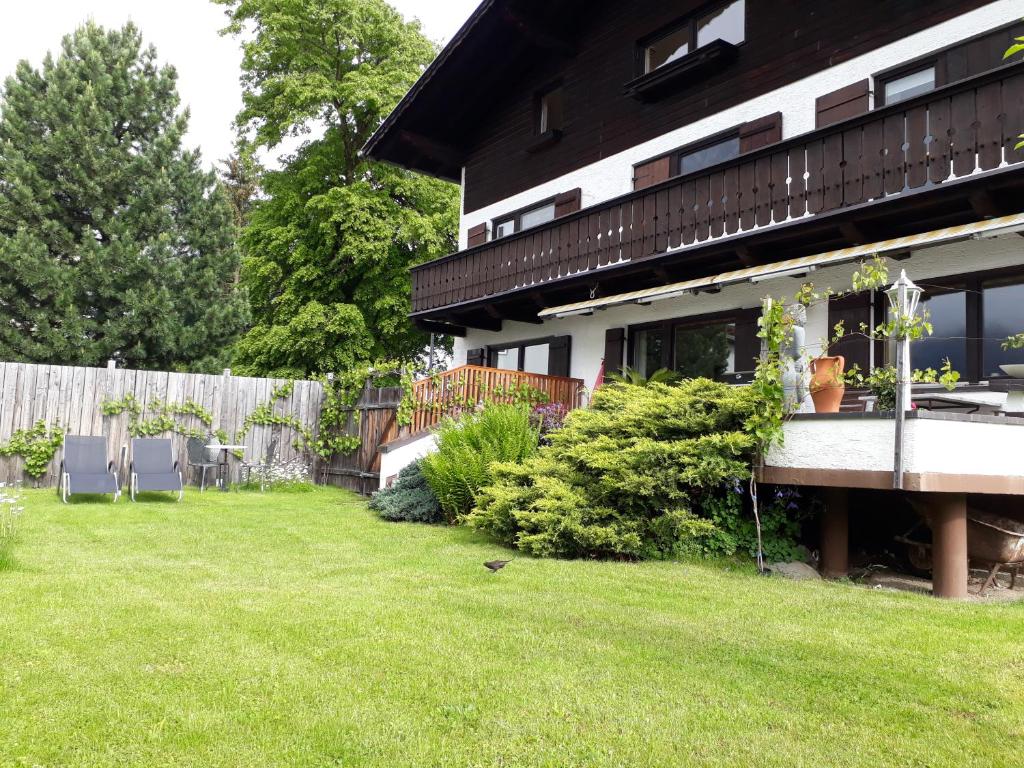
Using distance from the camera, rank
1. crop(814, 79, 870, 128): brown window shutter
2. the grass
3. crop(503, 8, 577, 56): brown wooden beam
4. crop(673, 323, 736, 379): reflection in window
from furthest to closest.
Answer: crop(503, 8, 577, 56): brown wooden beam → crop(673, 323, 736, 379): reflection in window → crop(814, 79, 870, 128): brown window shutter → the grass

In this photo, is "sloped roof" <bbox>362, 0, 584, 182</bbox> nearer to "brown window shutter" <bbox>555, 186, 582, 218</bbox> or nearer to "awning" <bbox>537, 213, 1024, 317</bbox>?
"brown window shutter" <bbox>555, 186, 582, 218</bbox>

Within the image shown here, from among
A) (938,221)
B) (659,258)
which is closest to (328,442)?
(659,258)

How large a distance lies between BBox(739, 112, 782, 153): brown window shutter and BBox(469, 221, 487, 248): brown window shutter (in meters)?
6.74

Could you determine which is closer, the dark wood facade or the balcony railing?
the balcony railing

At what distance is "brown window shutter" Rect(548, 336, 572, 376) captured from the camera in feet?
49.1

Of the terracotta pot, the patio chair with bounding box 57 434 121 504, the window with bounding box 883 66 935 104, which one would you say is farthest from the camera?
Answer: the patio chair with bounding box 57 434 121 504

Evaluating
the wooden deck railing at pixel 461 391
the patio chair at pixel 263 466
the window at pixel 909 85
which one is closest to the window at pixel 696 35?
the window at pixel 909 85

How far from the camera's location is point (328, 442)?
54.4 ft

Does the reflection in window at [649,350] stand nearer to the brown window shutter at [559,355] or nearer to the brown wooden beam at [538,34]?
the brown window shutter at [559,355]

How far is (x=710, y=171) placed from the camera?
Answer: 11.1m

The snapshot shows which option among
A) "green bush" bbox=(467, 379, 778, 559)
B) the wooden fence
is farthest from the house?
the wooden fence

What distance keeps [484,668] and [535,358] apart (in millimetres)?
12215

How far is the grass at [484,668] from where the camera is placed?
317 centimetres

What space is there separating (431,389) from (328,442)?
3929 mm
